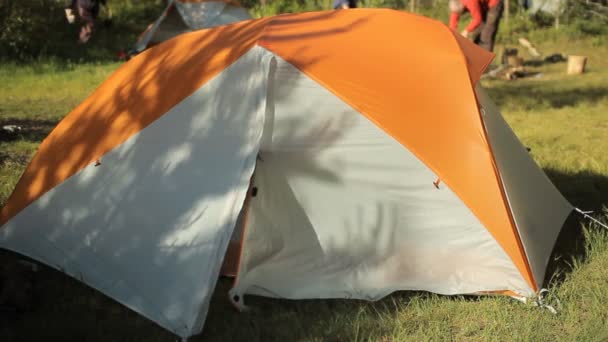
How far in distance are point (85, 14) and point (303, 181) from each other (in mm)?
10361

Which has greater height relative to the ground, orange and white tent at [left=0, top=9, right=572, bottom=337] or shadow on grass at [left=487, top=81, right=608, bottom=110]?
orange and white tent at [left=0, top=9, right=572, bottom=337]

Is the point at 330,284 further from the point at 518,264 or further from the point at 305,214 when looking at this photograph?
the point at 518,264

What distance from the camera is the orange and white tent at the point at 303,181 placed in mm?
3900

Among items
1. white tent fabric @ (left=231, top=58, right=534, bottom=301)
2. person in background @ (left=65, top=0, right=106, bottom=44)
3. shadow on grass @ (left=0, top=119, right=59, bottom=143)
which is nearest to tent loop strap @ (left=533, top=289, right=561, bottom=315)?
white tent fabric @ (left=231, top=58, right=534, bottom=301)

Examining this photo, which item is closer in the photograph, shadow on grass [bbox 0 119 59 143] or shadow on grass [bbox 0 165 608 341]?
shadow on grass [bbox 0 165 608 341]

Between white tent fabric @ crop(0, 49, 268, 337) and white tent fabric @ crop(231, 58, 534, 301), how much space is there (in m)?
0.21

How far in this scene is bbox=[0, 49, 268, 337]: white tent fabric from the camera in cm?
371

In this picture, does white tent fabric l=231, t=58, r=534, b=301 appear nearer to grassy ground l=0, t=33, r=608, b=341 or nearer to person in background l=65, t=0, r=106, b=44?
grassy ground l=0, t=33, r=608, b=341

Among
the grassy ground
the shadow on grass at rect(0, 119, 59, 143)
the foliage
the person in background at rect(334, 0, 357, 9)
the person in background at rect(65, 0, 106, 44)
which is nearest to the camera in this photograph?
the grassy ground

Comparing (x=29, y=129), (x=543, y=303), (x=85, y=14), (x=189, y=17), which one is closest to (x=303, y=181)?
(x=543, y=303)

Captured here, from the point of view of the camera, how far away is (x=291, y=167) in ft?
13.3

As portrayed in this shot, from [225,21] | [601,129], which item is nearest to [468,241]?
[601,129]

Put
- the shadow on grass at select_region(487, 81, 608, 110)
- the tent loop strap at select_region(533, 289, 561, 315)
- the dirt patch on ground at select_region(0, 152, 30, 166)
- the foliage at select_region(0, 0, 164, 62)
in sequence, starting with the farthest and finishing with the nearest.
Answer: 1. the foliage at select_region(0, 0, 164, 62)
2. the shadow on grass at select_region(487, 81, 608, 110)
3. the dirt patch on ground at select_region(0, 152, 30, 166)
4. the tent loop strap at select_region(533, 289, 561, 315)

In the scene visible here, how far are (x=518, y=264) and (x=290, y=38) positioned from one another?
5.17 ft
